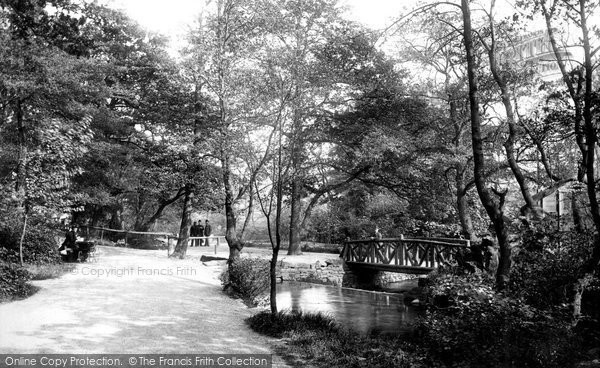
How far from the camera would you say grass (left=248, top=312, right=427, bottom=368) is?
20.3ft

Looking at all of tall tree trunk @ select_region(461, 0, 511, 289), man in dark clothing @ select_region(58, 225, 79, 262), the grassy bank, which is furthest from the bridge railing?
the grassy bank

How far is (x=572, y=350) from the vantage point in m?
5.46

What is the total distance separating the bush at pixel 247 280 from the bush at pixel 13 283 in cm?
462

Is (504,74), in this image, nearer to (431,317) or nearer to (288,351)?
(431,317)

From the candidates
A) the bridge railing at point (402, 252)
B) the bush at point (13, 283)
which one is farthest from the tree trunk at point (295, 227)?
the bush at point (13, 283)

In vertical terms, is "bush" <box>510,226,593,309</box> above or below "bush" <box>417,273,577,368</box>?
above

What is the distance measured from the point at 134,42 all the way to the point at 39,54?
8.85 meters

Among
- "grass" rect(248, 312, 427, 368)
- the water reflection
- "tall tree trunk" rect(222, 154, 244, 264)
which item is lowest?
the water reflection

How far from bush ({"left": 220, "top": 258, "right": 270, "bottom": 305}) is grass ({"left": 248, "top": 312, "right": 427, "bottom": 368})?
8.04 ft

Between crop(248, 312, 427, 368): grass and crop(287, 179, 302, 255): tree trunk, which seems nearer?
crop(248, 312, 427, 368): grass

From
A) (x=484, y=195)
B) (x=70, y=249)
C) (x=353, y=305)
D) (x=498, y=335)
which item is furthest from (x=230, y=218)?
(x=498, y=335)

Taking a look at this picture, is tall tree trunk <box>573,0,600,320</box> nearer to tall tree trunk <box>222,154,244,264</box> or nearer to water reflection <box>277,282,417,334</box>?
water reflection <box>277,282,417,334</box>

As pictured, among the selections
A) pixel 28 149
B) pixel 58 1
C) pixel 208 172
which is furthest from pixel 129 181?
pixel 58 1

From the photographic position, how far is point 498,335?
5.85 meters
